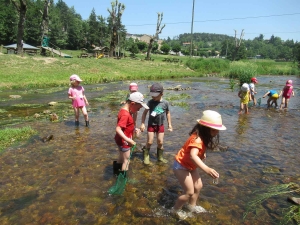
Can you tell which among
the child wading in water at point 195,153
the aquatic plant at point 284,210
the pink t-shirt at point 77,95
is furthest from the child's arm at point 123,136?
the pink t-shirt at point 77,95

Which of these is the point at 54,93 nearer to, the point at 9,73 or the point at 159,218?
the point at 9,73

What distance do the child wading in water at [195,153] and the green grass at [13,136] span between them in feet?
17.3

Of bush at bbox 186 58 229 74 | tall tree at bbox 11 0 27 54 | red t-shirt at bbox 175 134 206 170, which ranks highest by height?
tall tree at bbox 11 0 27 54

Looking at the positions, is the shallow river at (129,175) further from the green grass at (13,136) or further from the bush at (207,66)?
the bush at (207,66)

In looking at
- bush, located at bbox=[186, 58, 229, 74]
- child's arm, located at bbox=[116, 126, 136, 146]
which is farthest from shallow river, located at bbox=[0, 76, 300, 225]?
bush, located at bbox=[186, 58, 229, 74]

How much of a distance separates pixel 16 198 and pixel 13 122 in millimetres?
6022

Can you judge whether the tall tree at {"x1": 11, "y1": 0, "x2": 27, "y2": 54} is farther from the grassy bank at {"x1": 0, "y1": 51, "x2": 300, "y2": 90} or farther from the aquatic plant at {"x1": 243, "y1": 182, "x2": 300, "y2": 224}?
the aquatic plant at {"x1": 243, "y1": 182, "x2": 300, "y2": 224}

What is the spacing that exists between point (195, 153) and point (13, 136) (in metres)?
6.32

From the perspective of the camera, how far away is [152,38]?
47969 mm

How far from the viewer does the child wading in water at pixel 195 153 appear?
360cm

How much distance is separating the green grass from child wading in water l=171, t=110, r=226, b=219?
17.3ft

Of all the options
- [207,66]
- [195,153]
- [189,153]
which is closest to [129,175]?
[189,153]

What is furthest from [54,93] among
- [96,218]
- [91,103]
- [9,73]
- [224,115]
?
[96,218]

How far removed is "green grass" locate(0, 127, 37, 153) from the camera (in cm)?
721
